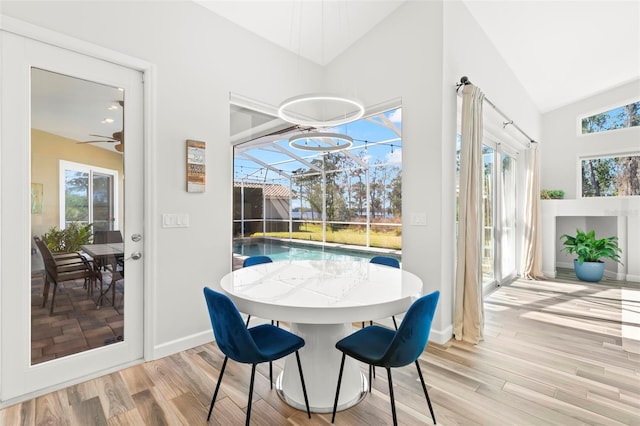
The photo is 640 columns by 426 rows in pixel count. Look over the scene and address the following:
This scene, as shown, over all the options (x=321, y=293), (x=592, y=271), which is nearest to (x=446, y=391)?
(x=321, y=293)

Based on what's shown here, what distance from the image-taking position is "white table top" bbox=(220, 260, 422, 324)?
1.47m

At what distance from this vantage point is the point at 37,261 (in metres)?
1.98

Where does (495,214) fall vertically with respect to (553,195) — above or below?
below

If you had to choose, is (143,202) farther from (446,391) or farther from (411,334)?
(446,391)

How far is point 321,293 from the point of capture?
5.53 feet

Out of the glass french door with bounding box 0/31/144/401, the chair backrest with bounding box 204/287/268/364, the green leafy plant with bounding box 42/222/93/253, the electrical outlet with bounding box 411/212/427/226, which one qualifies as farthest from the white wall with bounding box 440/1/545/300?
the green leafy plant with bounding box 42/222/93/253

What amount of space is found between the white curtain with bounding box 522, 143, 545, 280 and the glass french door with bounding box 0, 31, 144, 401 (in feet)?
19.4

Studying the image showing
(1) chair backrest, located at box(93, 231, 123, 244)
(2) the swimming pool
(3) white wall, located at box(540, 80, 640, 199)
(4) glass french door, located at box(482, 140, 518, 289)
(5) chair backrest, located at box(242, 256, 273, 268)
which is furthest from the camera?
(3) white wall, located at box(540, 80, 640, 199)

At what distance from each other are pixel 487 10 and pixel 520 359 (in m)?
3.51

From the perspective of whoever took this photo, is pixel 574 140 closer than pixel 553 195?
No

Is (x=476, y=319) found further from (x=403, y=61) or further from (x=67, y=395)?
(x=67, y=395)

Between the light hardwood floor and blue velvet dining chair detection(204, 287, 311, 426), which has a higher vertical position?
blue velvet dining chair detection(204, 287, 311, 426)

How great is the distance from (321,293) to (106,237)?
5.85 ft

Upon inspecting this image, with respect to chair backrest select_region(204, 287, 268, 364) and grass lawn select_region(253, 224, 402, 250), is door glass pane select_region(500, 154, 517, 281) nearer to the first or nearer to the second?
grass lawn select_region(253, 224, 402, 250)
